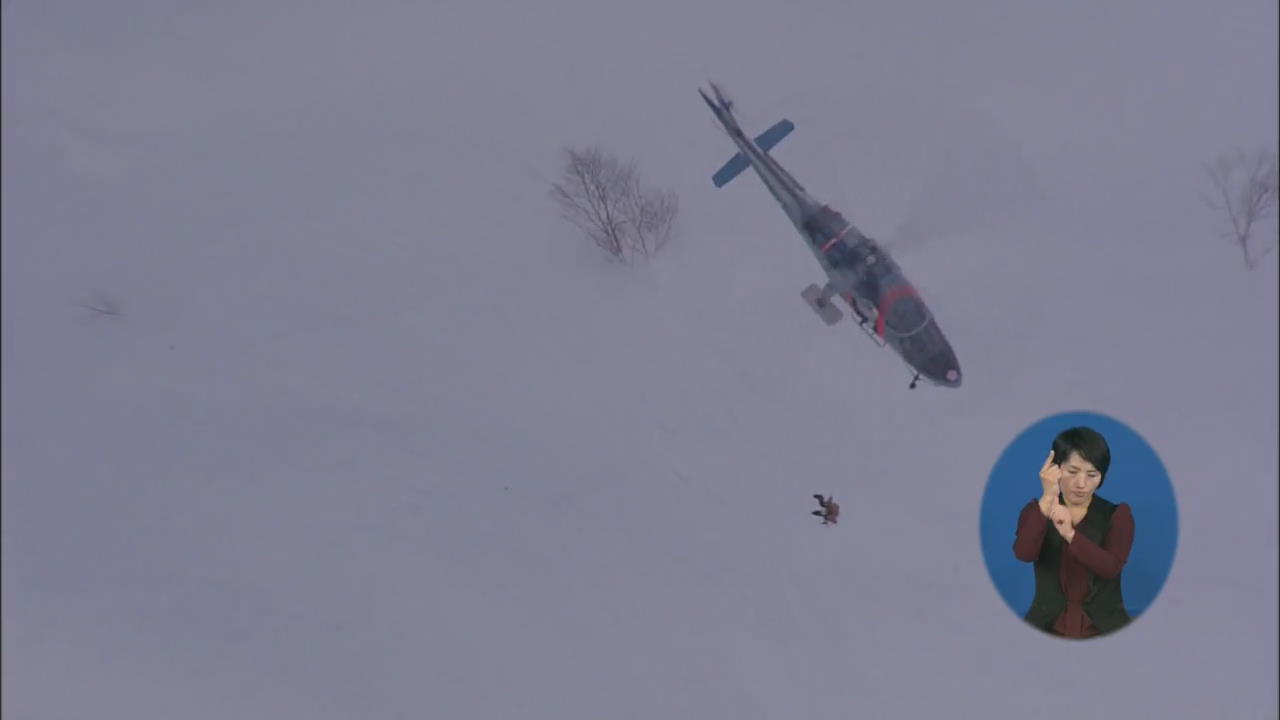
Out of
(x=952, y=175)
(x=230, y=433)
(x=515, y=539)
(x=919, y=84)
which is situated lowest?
(x=230, y=433)

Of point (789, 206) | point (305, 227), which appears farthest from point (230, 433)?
point (789, 206)

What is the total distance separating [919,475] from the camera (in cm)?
1902

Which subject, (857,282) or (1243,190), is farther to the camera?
(1243,190)

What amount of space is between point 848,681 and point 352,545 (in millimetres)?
15265

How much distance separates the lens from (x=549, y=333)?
68.6 ft

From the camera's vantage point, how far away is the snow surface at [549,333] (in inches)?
733

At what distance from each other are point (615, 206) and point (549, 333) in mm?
4769

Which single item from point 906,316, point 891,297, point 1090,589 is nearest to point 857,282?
point 891,297

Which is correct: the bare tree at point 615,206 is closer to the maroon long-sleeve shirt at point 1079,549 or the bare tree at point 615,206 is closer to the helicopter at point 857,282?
the helicopter at point 857,282

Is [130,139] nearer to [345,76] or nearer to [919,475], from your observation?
[345,76]

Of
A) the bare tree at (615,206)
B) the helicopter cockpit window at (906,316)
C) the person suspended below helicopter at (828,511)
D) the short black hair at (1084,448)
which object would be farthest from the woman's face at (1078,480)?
the bare tree at (615,206)

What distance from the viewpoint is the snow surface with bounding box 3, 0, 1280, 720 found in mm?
18609

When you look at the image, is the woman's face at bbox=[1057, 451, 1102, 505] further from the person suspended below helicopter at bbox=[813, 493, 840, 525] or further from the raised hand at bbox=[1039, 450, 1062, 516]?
the person suspended below helicopter at bbox=[813, 493, 840, 525]

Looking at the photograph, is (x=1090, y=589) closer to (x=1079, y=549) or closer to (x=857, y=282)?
(x=1079, y=549)
